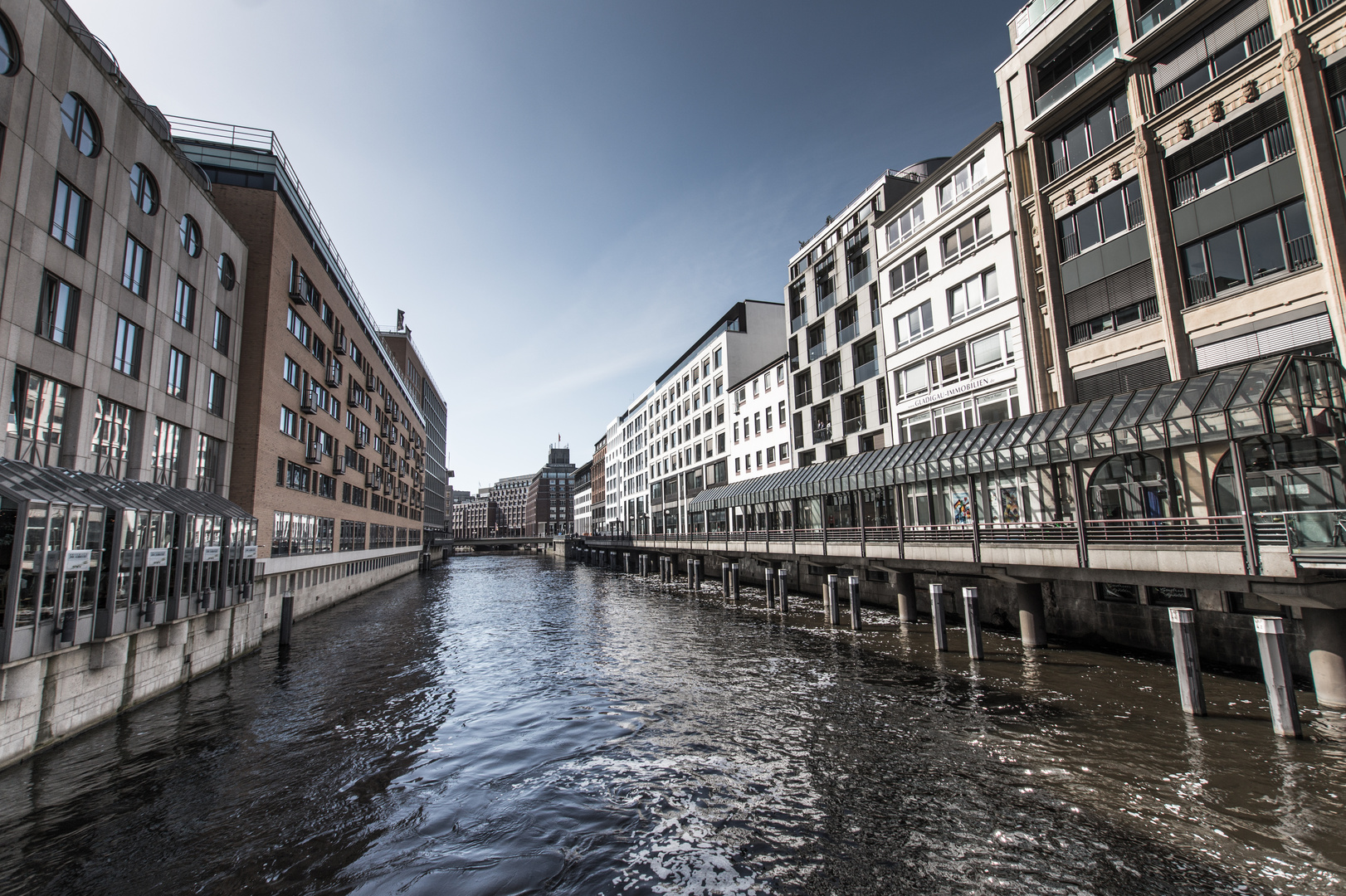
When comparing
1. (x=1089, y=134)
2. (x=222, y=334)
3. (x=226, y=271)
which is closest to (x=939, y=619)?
(x=1089, y=134)

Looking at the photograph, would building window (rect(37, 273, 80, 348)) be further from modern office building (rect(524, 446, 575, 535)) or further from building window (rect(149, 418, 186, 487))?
modern office building (rect(524, 446, 575, 535))

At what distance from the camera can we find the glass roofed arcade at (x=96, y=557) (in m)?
10.6

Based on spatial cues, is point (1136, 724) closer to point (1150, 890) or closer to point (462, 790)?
point (1150, 890)

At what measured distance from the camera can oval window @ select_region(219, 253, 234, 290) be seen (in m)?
25.3

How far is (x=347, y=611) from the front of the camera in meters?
35.6

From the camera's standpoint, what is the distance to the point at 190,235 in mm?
22734

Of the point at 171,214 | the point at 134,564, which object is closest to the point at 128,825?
the point at 134,564

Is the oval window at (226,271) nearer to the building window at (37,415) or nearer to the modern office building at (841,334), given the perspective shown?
the building window at (37,415)

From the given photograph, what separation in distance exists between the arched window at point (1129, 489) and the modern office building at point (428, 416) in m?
64.1

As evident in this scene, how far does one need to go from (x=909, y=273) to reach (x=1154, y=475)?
18085 mm

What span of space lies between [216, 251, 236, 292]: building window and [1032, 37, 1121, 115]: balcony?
113 ft

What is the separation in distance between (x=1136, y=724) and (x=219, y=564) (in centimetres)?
2456

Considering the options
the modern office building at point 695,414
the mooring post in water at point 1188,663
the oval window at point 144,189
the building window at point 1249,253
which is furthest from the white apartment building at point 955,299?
the oval window at point 144,189

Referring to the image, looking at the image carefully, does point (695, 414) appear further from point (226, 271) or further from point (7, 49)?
point (7, 49)
